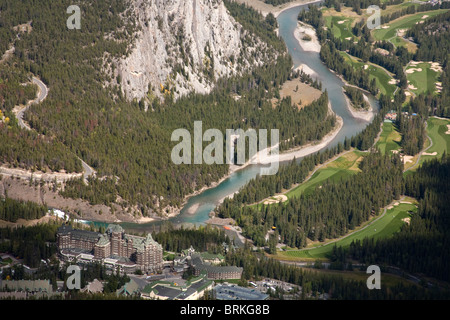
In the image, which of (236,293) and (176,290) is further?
(236,293)

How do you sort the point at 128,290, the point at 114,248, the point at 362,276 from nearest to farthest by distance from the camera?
the point at 128,290
the point at 114,248
the point at 362,276

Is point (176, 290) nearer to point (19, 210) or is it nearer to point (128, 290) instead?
point (128, 290)

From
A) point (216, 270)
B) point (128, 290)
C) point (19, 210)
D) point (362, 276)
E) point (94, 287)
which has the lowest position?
point (362, 276)

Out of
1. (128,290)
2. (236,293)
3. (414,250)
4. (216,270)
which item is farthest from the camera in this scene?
(414,250)

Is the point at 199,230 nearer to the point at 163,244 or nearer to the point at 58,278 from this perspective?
the point at 163,244

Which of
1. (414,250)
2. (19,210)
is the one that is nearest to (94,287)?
(19,210)

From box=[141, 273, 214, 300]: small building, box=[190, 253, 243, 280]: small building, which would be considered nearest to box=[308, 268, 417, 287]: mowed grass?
box=[190, 253, 243, 280]: small building
